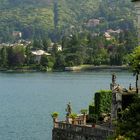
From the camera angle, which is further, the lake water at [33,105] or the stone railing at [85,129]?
the lake water at [33,105]

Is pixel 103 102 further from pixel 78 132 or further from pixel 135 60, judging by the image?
pixel 135 60

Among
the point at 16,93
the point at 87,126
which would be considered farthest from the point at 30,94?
the point at 87,126

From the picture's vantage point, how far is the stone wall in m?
40.0

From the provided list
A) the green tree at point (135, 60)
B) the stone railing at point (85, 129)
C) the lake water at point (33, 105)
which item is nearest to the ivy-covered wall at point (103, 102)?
the stone railing at point (85, 129)

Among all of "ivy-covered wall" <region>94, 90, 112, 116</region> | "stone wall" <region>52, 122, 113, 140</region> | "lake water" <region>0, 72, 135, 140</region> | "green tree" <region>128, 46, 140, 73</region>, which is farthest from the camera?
"lake water" <region>0, 72, 135, 140</region>

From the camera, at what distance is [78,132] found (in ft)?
139

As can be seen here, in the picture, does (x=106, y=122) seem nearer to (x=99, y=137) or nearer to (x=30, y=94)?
(x=99, y=137)

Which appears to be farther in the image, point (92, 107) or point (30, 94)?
point (30, 94)

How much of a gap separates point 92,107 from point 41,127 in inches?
681

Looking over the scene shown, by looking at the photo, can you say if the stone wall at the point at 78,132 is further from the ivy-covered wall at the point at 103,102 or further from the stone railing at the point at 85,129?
the ivy-covered wall at the point at 103,102

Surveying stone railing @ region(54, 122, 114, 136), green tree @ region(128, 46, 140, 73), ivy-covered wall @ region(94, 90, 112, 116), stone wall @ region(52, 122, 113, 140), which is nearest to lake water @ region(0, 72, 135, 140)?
ivy-covered wall @ region(94, 90, 112, 116)

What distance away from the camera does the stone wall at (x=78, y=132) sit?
4000 cm

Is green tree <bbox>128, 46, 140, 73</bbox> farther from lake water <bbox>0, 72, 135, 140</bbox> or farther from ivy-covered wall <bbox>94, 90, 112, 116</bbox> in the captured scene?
lake water <bbox>0, 72, 135, 140</bbox>

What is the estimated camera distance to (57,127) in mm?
44625
